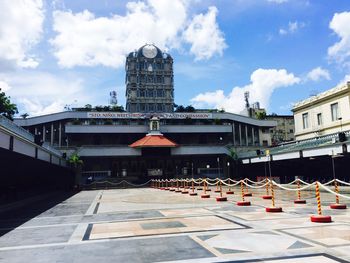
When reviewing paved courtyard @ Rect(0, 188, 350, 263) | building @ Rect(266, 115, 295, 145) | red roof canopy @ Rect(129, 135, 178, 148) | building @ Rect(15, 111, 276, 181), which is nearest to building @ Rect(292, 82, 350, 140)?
building @ Rect(15, 111, 276, 181)

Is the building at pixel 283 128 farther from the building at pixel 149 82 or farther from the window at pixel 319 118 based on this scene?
the window at pixel 319 118

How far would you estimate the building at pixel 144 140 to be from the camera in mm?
66438

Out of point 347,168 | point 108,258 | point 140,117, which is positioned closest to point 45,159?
point 108,258

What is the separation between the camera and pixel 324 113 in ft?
172

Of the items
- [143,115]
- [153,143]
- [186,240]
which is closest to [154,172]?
[153,143]

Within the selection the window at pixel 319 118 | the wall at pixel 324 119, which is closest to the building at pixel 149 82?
the wall at pixel 324 119

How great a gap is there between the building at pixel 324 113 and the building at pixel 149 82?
41.4 m

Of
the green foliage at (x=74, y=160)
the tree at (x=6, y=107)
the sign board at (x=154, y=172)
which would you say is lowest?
the sign board at (x=154, y=172)

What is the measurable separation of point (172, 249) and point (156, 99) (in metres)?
85.6

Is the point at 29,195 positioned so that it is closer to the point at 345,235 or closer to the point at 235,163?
the point at 345,235

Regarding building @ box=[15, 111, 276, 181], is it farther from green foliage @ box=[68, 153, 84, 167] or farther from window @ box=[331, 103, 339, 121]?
window @ box=[331, 103, 339, 121]

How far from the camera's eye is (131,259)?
24.5 feet

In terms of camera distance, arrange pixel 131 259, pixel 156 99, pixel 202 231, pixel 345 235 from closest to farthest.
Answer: pixel 131 259 → pixel 345 235 → pixel 202 231 → pixel 156 99

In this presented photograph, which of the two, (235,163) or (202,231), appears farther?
(235,163)
